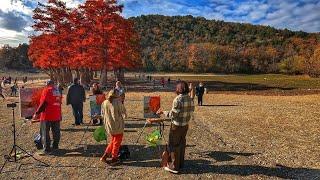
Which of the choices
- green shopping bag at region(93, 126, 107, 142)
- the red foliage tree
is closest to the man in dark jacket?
green shopping bag at region(93, 126, 107, 142)

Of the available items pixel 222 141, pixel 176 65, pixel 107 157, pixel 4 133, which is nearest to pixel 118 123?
pixel 107 157

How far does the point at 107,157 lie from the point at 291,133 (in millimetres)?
9560

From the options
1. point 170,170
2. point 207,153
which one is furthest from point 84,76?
point 170,170

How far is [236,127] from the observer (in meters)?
19.9

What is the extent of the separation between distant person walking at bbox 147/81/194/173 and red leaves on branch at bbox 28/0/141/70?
38.6 m

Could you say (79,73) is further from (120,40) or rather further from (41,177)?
(41,177)

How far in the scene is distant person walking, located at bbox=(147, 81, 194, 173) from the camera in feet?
36.1

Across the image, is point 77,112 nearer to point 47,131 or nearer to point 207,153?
point 47,131

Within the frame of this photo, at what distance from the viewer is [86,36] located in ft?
172

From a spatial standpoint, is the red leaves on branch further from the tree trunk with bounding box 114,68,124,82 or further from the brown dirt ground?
the brown dirt ground

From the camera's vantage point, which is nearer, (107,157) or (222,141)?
(107,157)

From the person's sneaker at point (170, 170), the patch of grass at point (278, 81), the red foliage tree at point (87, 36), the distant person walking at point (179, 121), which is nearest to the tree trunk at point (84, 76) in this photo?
the red foliage tree at point (87, 36)

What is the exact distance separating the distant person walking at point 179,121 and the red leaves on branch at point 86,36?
127 feet

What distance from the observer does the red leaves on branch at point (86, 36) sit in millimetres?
49406
